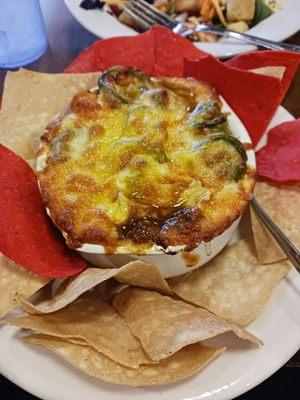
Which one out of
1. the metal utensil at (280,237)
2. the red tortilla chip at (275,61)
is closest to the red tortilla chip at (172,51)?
the red tortilla chip at (275,61)

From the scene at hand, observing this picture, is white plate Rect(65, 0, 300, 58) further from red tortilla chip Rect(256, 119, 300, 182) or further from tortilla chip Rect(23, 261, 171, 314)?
tortilla chip Rect(23, 261, 171, 314)

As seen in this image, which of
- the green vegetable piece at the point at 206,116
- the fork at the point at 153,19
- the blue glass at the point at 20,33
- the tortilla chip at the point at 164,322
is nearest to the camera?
the tortilla chip at the point at 164,322

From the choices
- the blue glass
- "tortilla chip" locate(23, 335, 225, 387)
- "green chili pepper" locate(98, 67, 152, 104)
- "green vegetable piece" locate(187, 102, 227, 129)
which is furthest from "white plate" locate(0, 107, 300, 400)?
the blue glass

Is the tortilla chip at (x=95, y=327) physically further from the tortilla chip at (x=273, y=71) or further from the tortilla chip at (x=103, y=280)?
the tortilla chip at (x=273, y=71)

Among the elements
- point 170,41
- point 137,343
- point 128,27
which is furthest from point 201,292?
point 128,27

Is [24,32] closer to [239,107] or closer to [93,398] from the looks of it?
[239,107]

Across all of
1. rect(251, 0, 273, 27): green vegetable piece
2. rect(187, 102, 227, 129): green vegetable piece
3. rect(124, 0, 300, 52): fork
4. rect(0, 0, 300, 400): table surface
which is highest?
rect(187, 102, 227, 129): green vegetable piece

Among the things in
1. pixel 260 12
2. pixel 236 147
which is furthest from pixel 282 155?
pixel 260 12

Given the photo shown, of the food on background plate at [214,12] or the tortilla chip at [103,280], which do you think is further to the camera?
the food on background plate at [214,12]
